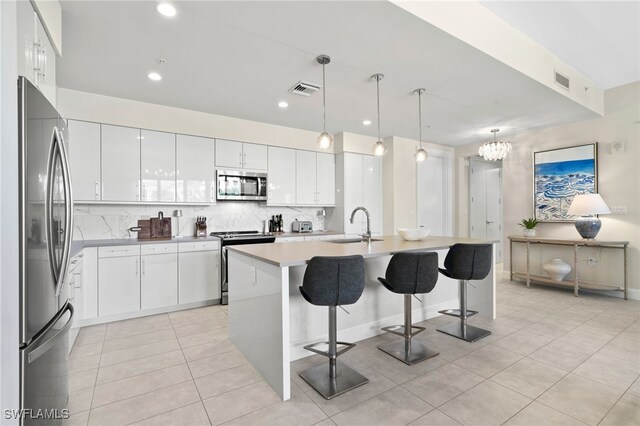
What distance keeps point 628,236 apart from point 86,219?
7382mm

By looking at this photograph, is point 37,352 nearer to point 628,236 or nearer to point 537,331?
point 537,331

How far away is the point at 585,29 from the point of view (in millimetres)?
3008

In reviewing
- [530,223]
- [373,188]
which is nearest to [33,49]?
[373,188]

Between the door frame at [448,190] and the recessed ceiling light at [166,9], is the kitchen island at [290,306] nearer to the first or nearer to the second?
the recessed ceiling light at [166,9]

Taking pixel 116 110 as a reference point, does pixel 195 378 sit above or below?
below

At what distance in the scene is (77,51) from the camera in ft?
8.84

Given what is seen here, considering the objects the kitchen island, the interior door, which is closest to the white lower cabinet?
the kitchen island

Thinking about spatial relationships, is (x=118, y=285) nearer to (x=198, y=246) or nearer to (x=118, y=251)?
(x=118, y=251)

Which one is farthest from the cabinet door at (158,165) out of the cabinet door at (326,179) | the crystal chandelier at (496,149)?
the crystal chandelier at (496,149)

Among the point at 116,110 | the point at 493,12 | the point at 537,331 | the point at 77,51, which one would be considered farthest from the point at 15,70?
the point at 537,331

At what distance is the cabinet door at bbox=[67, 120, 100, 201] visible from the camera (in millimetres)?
3484

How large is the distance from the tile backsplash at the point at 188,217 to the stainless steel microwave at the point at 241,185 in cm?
30

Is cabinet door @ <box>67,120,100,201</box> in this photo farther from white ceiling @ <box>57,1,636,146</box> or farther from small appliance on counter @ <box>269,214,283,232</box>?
small appliance on counter @ <box>269,214,283,232</box>

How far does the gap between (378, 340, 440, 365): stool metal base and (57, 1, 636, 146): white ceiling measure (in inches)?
102
